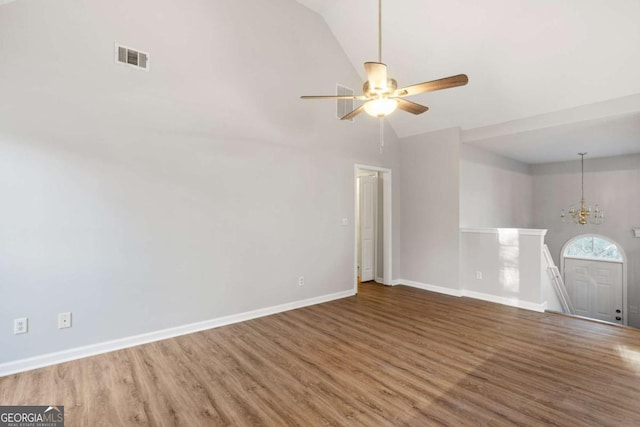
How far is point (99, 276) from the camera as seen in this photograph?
307 centimetres

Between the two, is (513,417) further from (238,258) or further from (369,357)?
(238,258)

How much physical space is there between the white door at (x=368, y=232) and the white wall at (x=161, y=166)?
1356 mm

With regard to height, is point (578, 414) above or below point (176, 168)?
below

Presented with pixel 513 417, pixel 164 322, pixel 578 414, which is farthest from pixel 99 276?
pixel 578 414

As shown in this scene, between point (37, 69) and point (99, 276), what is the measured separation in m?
1.99

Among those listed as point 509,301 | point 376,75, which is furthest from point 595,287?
point 376,75

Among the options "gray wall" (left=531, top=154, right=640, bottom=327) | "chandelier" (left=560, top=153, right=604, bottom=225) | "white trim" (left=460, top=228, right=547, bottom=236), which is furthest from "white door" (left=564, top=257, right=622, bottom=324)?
"white trim" (left=460, top=228, right=547, bottom=236)

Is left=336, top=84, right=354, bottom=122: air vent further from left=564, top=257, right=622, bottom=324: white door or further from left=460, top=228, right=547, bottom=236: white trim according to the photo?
left=564, top=257, right=622, bottom=324: white door

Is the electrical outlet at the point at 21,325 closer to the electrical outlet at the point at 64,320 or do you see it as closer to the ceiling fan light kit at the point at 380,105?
the electrical outlet at the point at 64,320

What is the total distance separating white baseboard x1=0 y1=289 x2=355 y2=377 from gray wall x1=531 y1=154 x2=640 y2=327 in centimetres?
694

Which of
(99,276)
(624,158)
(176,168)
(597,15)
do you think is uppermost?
(597,15)

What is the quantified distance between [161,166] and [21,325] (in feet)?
6.21

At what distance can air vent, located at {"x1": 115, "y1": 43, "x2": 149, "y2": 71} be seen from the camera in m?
3.17

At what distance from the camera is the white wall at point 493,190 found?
215 inches
